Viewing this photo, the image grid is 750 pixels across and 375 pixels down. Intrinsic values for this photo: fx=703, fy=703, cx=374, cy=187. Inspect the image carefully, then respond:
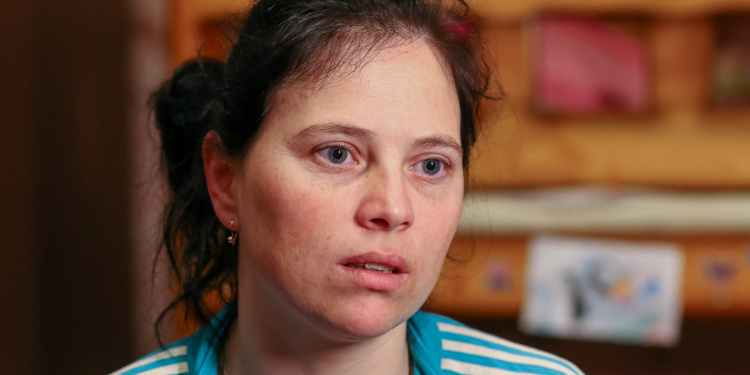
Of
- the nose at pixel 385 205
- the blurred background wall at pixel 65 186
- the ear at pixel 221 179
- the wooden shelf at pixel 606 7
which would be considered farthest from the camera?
the blurred background wall at pixel 65 186

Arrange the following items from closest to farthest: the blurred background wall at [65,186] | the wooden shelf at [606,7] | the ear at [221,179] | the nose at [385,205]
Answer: the nose at [385,205] < the ear at [221,179] < the wooden shelf at [606,7] < the blurred background wall at [65,186]

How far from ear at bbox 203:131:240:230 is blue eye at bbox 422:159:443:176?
228mm

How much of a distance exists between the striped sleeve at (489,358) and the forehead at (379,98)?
0.31 metres

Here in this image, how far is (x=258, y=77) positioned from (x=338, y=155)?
15 cm

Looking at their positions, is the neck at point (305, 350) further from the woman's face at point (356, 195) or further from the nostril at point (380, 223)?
the nostril at point (380, 223)

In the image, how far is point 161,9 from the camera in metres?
1.71

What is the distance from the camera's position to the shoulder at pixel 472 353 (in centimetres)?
92

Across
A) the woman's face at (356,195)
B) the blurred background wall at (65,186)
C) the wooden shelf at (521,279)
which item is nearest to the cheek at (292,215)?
the woman's face at (356,195)

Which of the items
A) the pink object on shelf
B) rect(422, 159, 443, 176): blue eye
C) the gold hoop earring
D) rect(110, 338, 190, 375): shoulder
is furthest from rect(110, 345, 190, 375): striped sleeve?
the pink object on shelf

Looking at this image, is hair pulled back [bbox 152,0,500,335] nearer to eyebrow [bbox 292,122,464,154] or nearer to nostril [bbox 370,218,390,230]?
eyebrow [bbox 292,122,464,154]

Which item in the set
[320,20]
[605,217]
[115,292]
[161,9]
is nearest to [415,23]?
[320,20]

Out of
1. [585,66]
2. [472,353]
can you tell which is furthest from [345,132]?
[585,66]

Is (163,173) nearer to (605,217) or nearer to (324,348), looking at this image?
(324,348)

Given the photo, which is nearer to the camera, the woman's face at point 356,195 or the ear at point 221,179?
the woman's face at point 356,195
